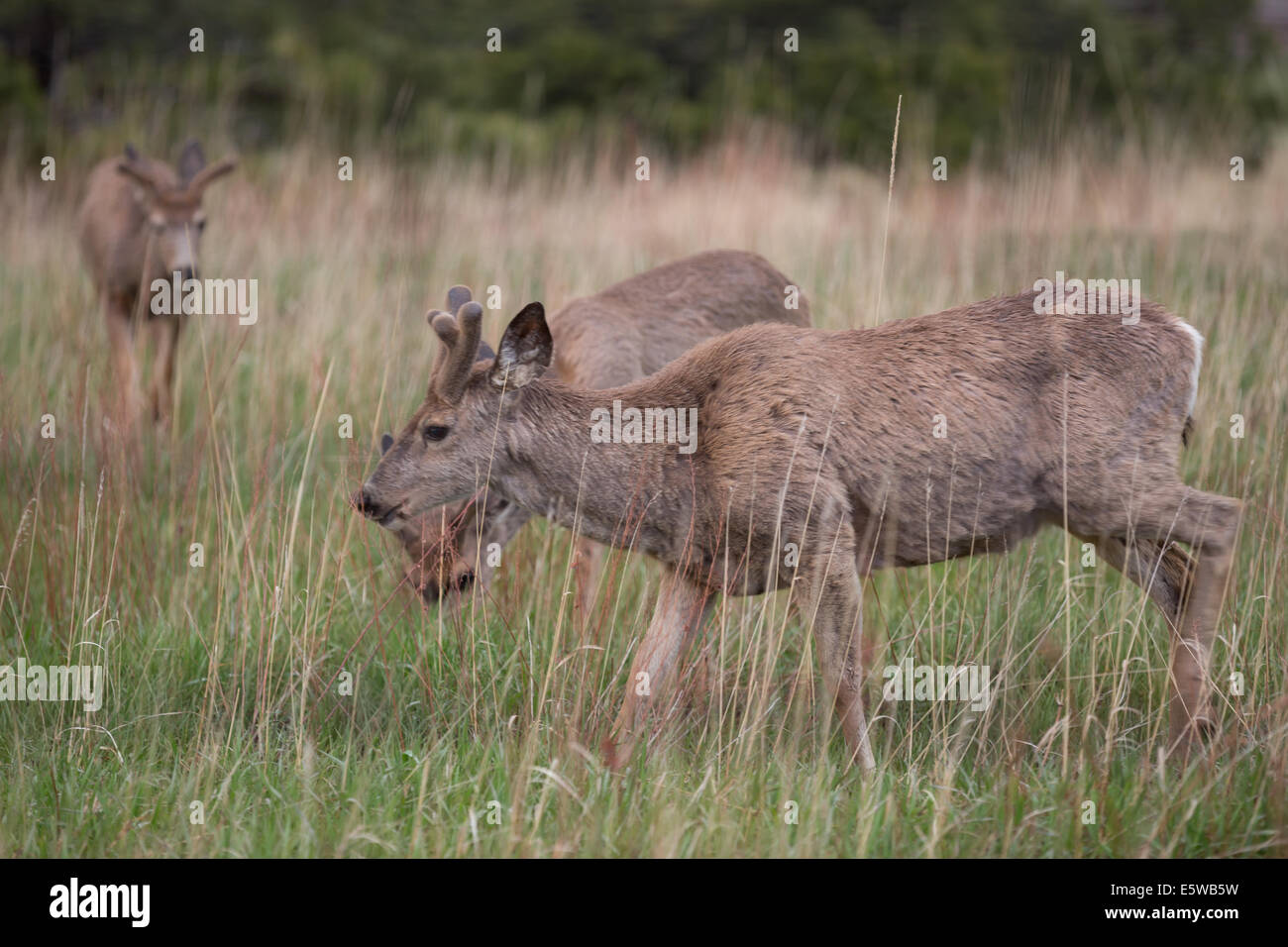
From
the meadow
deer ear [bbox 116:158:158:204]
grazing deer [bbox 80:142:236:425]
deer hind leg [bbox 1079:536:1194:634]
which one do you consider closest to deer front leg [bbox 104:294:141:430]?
grazing deer [bbox 80:142:236:425]

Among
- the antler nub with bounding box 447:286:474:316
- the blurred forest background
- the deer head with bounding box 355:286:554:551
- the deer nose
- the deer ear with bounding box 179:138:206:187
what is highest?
the blurred forest background

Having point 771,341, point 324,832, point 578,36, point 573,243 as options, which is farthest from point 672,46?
point 324,832

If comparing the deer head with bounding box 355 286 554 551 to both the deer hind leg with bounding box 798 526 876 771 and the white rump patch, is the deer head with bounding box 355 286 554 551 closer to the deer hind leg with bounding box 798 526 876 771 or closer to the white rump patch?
the deer hind leg with bounding box 798 526 876 771

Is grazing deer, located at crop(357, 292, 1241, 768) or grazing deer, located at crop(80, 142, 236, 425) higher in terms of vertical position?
grazing deer, located at crop(80, 142, 236, 425)

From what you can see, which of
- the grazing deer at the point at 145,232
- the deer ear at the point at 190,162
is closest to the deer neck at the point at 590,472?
the grazing deer at the point at 145,232

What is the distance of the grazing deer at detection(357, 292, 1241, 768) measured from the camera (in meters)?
5.13

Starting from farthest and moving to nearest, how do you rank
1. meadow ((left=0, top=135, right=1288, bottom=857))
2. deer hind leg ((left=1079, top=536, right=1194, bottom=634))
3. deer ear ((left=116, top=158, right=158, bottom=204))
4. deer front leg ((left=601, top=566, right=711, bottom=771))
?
deer ear ((left=116, top=158, right=158, bottom=204)), deer hind leg ((left=1079, top=536, right=1194, bottom=634)), deer front leg ((left=601, top=566, right=711, bottom=771)), meadow ((left=0, top=135, right=1288, bottom=857))

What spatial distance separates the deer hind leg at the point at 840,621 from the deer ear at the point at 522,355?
1185 millimetres

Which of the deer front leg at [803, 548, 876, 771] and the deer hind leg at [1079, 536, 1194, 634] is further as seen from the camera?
the deer hind leg at [1079, 536, 1194, 634]

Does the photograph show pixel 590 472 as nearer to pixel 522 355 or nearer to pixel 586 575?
pixel 522 355

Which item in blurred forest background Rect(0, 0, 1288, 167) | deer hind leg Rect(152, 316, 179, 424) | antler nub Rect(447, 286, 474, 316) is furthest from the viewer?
blurred forest background Rect(0, 0, 1288, 167)

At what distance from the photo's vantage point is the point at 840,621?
5117mm

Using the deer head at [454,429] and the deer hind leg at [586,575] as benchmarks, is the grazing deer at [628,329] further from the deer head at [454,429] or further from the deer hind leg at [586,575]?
the deer head at [454,429]

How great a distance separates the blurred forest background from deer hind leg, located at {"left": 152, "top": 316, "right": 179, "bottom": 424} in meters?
6.39
